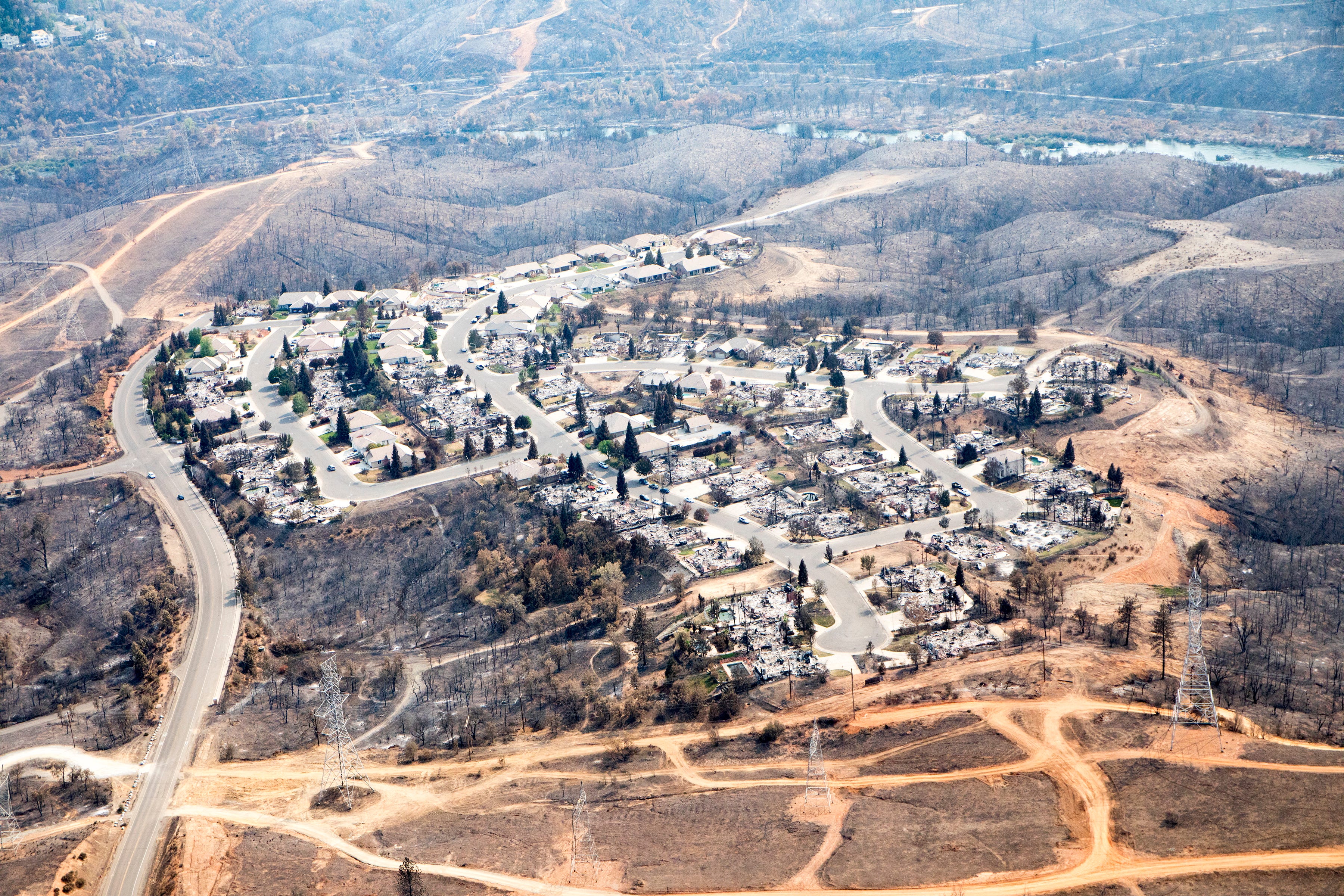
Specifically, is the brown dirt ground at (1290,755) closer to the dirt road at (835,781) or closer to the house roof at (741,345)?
the dirt road at (835,781)

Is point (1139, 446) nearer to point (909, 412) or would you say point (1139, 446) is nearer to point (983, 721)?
point (909, 412)

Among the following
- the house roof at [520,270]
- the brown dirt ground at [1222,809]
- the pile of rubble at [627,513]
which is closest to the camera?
the brown dirt ground at [1222,809]

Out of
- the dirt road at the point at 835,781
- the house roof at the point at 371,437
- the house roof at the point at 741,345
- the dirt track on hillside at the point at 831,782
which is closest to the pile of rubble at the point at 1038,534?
the dirt track on hillside at the point at 831,782

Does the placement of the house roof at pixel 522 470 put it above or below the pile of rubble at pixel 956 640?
above

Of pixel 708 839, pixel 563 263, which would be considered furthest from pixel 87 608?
pixel 563 263

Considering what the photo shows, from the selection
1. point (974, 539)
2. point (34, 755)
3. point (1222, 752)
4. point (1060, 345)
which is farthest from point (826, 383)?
point (34, 755)

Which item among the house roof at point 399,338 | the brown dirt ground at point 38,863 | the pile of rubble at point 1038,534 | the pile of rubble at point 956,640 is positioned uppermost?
the house roof at point 399,338
